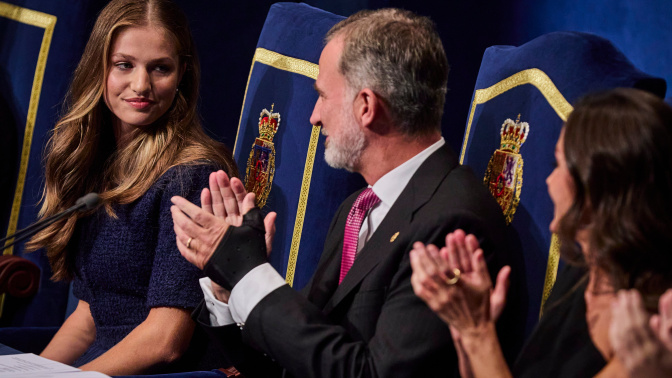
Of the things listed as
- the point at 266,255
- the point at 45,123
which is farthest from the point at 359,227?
the point at 45,123

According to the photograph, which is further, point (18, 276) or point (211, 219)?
point (18, 276)

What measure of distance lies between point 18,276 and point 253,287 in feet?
4.50

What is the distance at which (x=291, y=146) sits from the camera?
230 centimetres

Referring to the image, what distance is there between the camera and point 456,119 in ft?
8.31

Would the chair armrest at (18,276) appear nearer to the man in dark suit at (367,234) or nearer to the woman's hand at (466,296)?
the man in dark suit at (367,234)

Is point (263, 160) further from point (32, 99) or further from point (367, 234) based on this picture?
point (32, 99)

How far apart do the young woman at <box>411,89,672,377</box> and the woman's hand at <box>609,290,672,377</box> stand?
139 mm

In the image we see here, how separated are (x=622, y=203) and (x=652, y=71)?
92cm

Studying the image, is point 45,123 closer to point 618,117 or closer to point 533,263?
point 533,263

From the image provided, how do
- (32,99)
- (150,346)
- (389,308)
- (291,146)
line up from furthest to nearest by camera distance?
(32,99) < (291,146) < (150,346) < (389,308)

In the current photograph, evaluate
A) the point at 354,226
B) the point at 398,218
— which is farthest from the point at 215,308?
the point at 398,218

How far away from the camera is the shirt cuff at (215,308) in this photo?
160 centimetres

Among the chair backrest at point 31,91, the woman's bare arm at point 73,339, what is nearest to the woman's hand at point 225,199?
the woman's bare arm at point 73,339

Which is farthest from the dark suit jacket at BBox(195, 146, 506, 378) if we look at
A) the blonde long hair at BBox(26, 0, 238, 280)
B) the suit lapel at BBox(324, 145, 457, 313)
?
the blonde long hair at BBox(26, 0, 238, 280)
